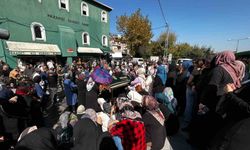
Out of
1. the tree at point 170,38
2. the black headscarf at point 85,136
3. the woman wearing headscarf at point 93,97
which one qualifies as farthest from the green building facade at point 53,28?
the tree at point 170,38

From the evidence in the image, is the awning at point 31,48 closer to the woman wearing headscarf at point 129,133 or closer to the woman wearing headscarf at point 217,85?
the woman wearing headscarf at point 129,133

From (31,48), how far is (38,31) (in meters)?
2.48

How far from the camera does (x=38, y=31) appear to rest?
14.7 m

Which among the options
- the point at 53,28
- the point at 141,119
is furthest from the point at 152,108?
the point at 53,28

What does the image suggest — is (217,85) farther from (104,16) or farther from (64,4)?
(104,16)

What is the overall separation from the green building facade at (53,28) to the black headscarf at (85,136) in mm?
12665

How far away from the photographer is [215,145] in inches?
49.3

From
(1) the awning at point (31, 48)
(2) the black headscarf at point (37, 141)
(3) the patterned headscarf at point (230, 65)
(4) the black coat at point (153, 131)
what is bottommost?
(4) the black coat at point (153, 131)

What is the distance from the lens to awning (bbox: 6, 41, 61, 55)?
11836mm

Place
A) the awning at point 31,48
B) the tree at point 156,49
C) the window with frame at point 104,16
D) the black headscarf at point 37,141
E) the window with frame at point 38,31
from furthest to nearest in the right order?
the tree at point 156,49, the window with frame at point 104,16, the window with frame at point 38,31, the awning at point 31,48, the black headscarf at point 37,141

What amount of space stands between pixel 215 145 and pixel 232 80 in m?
1.91

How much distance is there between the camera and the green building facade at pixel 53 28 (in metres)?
12.2

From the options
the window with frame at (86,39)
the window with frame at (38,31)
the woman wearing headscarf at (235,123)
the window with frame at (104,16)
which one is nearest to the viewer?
the woman wearing headscarf at (235,123)

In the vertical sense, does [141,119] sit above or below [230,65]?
below
